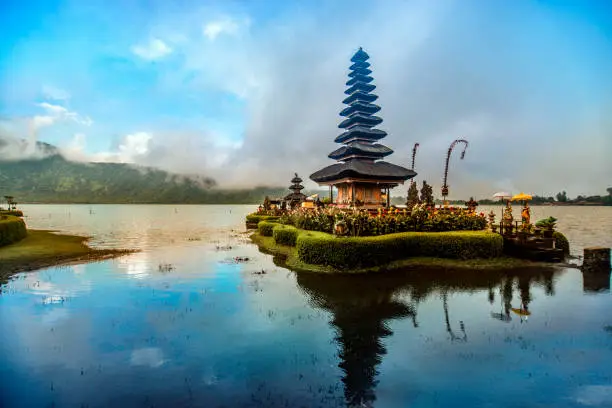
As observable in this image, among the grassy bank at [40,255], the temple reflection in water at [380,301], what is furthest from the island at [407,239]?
the grassy bank at [40,255]

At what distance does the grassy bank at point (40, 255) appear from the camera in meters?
19.8

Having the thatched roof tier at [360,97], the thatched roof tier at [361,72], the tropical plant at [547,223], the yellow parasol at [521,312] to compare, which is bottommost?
the yellow parasol at [521,312]

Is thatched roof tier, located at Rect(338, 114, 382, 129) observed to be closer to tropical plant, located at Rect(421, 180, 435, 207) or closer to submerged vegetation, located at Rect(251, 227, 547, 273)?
tropical plant, located at Rect(421, 180, 435, 207)

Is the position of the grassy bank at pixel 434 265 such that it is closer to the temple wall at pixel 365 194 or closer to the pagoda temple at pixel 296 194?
the temple wall at pixel 365 194

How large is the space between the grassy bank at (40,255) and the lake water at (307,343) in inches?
166

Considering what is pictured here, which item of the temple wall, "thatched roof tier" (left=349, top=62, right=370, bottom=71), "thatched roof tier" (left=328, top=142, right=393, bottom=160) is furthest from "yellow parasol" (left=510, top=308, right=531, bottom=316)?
"thatched roof tier" (left=349, top=62, right=370, bottom=71)

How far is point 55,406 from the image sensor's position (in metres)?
6.54

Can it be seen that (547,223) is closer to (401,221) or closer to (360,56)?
(401,221)

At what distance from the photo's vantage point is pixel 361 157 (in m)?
32.4

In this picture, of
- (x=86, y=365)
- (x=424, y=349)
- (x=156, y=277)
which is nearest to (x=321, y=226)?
(x=156, y=277)

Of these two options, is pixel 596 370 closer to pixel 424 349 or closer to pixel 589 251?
pixel 424 349

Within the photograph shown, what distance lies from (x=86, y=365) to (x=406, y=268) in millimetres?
15537

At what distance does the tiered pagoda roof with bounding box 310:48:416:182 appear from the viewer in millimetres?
29750

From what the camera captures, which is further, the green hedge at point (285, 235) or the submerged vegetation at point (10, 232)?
the green hedge at point (285, 235)
